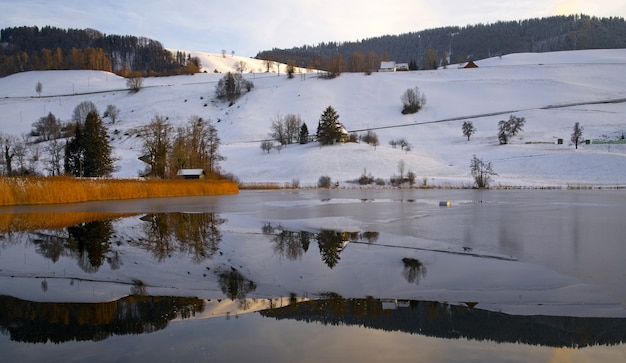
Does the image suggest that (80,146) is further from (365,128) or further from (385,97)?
(385,97)

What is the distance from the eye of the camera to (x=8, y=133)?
106062 millimetres

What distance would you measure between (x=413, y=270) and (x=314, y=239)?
464cm

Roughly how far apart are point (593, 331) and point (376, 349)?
250cm

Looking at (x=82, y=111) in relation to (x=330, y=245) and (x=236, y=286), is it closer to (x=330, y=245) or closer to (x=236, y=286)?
(x=330, y=245)

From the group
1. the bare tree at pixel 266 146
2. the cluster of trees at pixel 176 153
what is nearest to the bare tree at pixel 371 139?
the bare tree at pixel 266 146

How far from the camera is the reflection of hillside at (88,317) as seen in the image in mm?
5430

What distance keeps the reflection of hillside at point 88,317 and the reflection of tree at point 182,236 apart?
3.39 meters

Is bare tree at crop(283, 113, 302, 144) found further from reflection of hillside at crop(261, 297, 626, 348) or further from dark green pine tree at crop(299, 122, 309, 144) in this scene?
reflection of hillside at crop(261, 297, 626, 348)

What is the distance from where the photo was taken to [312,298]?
273 inches

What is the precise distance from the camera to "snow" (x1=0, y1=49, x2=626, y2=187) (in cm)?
7144

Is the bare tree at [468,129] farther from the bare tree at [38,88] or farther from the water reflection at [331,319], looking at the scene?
the bare tree at [38,88]

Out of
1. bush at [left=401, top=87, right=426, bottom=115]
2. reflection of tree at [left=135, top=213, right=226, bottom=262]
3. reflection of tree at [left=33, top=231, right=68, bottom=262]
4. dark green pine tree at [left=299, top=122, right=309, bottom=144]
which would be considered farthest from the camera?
bush at [left=401, top=87, right=426, bottom=115]

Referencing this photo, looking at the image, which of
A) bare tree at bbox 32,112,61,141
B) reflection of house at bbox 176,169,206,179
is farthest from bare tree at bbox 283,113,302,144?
bare tree at bbox 32,112,61,141

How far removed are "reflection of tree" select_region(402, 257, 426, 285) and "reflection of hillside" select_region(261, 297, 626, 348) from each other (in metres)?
1.41
